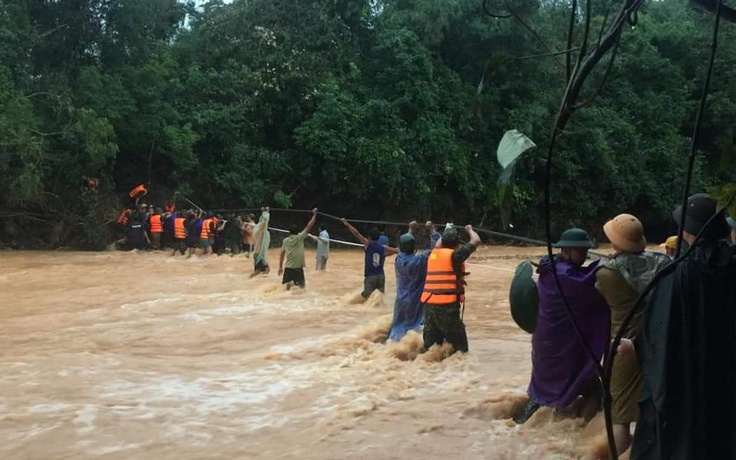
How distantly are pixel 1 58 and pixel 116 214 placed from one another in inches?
221

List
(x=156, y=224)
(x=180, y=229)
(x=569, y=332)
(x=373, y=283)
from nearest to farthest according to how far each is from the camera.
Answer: (x=569, y=332), (x=373, y=283), (x=180, y=229), (x=156, y=224)


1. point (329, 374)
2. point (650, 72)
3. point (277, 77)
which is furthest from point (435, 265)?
point (650, 72)

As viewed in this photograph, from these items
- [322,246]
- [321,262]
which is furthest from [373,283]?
[321,262]

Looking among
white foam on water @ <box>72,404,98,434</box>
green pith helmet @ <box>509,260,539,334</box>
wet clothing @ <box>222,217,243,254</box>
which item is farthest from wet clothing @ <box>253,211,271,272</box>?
green pith helmet @ <box>509,260,539,334</box>

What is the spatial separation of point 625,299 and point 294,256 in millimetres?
8933

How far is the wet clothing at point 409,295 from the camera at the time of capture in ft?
27.1

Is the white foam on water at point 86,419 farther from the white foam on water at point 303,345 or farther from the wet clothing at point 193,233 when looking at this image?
the wet clothing at point 193,233

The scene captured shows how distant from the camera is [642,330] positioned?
117 inches

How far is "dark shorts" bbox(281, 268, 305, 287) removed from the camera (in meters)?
12.7

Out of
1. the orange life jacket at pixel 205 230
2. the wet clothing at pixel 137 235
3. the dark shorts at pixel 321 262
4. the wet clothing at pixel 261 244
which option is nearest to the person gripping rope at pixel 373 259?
the wet clothing at pixel 261 244

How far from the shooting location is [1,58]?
67.1 ft

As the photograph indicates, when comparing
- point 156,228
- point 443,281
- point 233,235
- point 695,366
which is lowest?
point 233,235

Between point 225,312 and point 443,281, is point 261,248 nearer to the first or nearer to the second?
point 225,312

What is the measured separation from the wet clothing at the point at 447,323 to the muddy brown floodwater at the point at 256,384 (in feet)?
0.44
